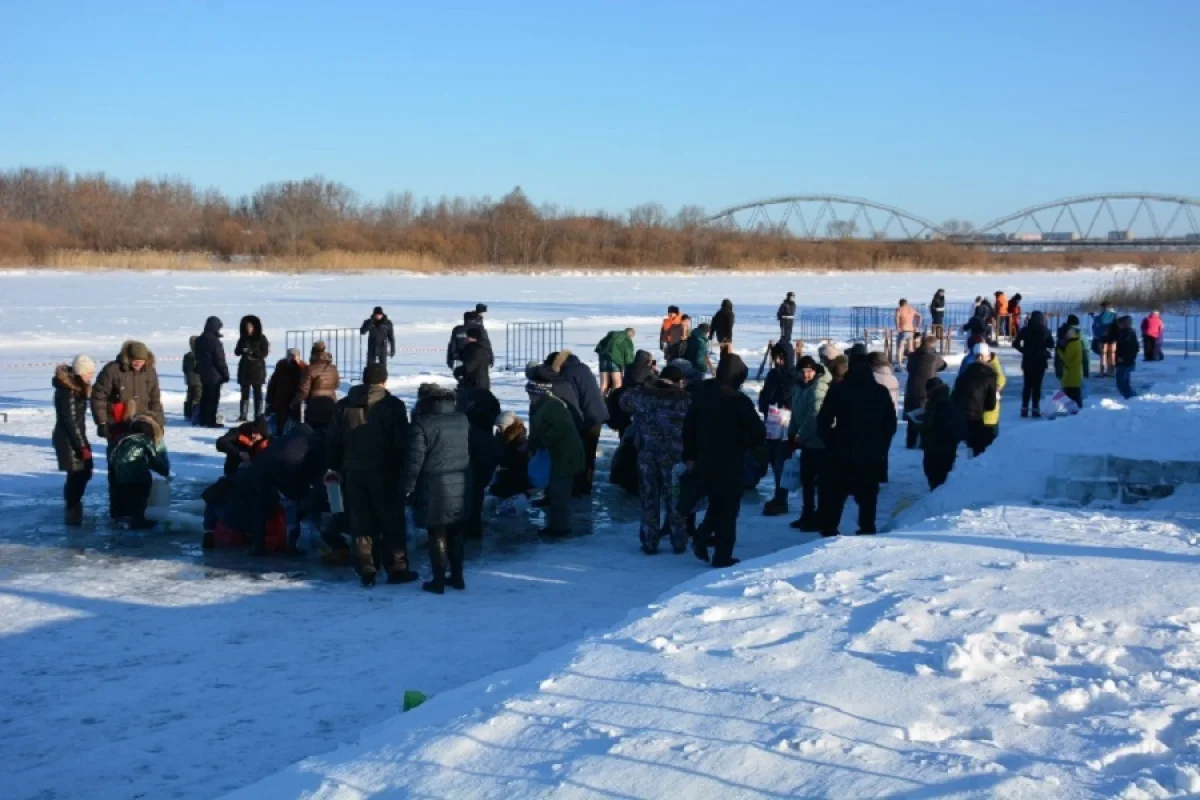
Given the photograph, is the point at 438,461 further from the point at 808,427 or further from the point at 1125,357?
the point at 1125,357

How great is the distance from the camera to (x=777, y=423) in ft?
39.7

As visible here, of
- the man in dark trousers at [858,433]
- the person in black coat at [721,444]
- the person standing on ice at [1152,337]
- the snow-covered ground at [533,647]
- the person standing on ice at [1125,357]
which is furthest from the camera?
the person standing on ice at [1152,337]

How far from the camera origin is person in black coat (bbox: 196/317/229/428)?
16.2 m

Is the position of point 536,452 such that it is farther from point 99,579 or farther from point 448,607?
point 99,579

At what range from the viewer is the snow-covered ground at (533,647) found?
187 inches

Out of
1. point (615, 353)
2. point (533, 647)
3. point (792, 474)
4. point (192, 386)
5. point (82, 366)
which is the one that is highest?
point (82, 366)

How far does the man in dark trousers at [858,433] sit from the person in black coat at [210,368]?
8.55 metres

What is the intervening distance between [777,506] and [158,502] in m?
5.19

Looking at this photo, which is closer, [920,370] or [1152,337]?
[920,370]

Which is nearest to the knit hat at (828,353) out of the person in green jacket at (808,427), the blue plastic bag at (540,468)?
the person in green jacket at (808,427)

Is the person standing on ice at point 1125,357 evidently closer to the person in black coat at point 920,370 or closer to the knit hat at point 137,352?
the person in black coat at point 920,370

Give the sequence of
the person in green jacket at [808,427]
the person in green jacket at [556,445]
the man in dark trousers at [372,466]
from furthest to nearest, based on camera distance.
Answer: the person in green jacket at [808,427]
the person in green jacket at [556,445]
the man in dark trousers at [372,466]

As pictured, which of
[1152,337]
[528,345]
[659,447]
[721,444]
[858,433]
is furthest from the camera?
[528,345]

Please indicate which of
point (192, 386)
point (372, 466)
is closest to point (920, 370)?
point (372, 466)
